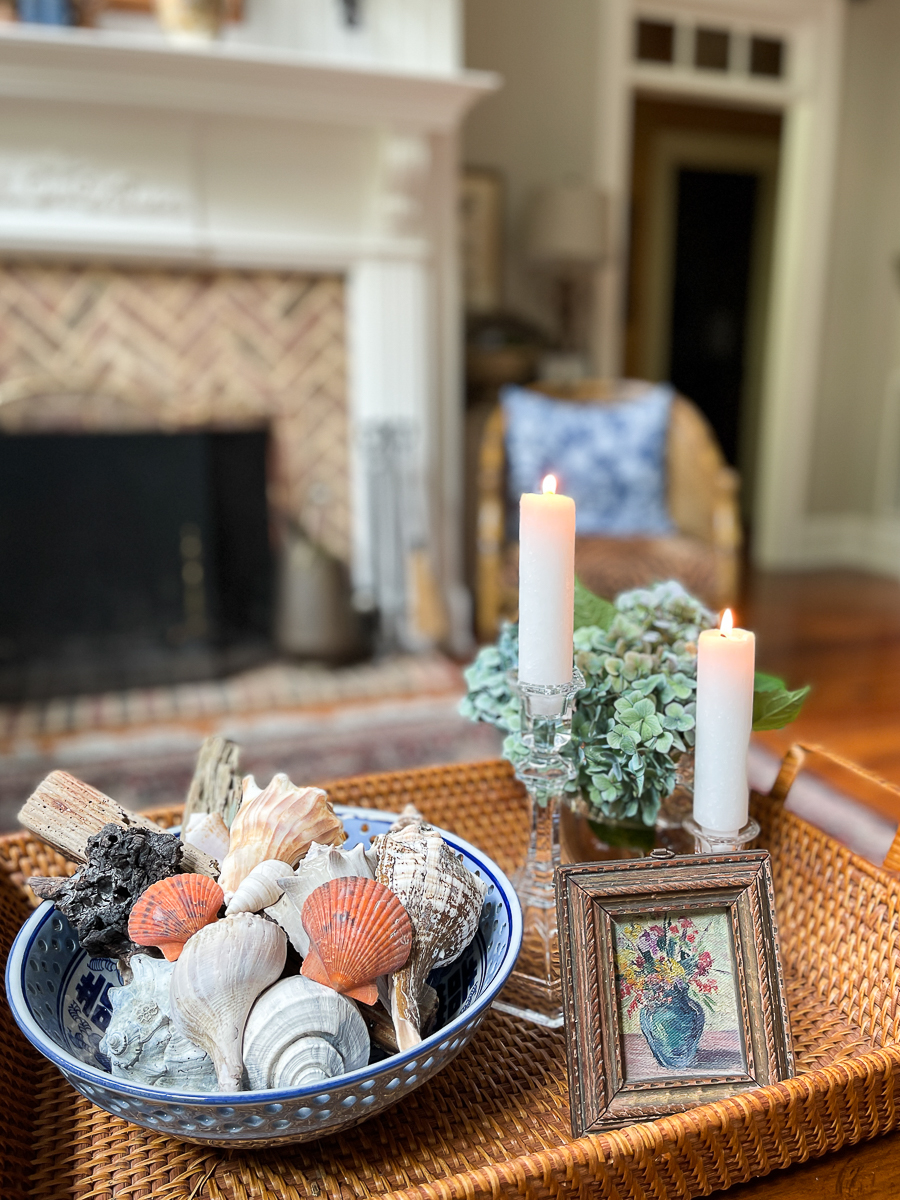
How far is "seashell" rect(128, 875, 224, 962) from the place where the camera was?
21.1 inches

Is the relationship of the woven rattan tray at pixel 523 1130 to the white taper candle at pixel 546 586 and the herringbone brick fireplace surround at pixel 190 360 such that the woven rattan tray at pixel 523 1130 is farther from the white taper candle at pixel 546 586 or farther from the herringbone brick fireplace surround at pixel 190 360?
the herringbone brick fireplace surround at pixel 190 360

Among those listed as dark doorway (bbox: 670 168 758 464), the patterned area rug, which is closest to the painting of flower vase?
the patterned area rug

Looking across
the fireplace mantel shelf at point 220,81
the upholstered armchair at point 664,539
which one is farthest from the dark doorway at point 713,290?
the fireplace mantel shelf at point 220,81

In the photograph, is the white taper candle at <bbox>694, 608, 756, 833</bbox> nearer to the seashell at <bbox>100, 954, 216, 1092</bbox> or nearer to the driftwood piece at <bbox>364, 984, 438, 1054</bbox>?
the driftwood piece at <bbox>364, 984, 438, 1054</bbox>

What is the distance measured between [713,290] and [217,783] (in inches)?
199

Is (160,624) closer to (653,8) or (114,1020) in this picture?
(114,1020)

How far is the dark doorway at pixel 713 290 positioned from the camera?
5.00m

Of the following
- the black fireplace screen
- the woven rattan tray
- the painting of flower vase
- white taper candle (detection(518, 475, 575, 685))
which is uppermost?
white taper candle (detection(518, 475, 575, 685))

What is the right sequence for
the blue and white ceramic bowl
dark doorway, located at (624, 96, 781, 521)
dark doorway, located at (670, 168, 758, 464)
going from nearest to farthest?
the blue and white ceramic bowl → dark doorway, located at (624, 96, 781, 521) → dark doorway, located at (670, 168, 758, 464)

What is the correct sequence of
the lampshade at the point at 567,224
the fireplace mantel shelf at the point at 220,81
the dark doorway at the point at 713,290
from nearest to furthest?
1. the fireplace mantel shelf at the point at 220,81
2. the lampshade at the point at 567,224
3. the dark doorway at the point at 713,290

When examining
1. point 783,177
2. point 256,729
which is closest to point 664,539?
point 256,729

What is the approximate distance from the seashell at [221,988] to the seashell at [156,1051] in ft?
0.04

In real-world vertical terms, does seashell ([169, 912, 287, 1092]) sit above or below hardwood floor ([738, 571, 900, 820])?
above

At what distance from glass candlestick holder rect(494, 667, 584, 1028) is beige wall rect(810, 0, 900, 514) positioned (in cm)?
396
